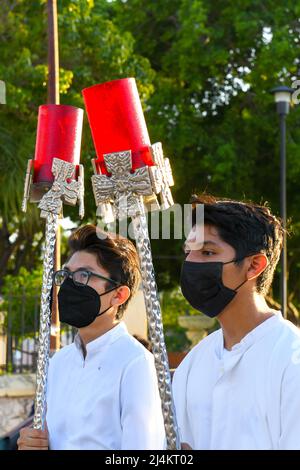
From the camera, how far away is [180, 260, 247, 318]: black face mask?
11.3ft

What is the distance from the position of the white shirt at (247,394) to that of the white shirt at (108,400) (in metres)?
0.21

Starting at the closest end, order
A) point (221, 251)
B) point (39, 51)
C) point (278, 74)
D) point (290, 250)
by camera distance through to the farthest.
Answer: point (221, 251)
point (39, 51)
point (278, 74)
point (290, 250)

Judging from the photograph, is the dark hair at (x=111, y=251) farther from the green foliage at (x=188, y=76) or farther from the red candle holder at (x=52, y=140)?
the green foliage at (x=188, y=76)

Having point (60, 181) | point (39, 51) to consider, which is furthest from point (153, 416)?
point (39, 51)

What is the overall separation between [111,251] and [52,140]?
58cm

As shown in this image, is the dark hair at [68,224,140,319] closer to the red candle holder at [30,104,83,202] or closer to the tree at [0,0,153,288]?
the red candle holder at [30,104,83,202]

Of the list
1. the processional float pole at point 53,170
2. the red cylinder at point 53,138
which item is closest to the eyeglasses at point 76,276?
the processional float pole at point 53,170

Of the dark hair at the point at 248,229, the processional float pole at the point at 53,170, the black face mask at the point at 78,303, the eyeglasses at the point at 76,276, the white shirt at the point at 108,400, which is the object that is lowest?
the white shirt at the point at 108,400

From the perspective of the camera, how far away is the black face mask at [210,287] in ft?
11.3

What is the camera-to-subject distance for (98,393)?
385 centimetres

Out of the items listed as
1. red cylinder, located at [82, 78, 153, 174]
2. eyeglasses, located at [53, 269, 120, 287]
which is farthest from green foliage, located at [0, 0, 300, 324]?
red cylinder, located at [82, 78, 153, 174]

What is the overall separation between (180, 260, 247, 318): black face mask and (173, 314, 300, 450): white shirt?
0.49 feet
